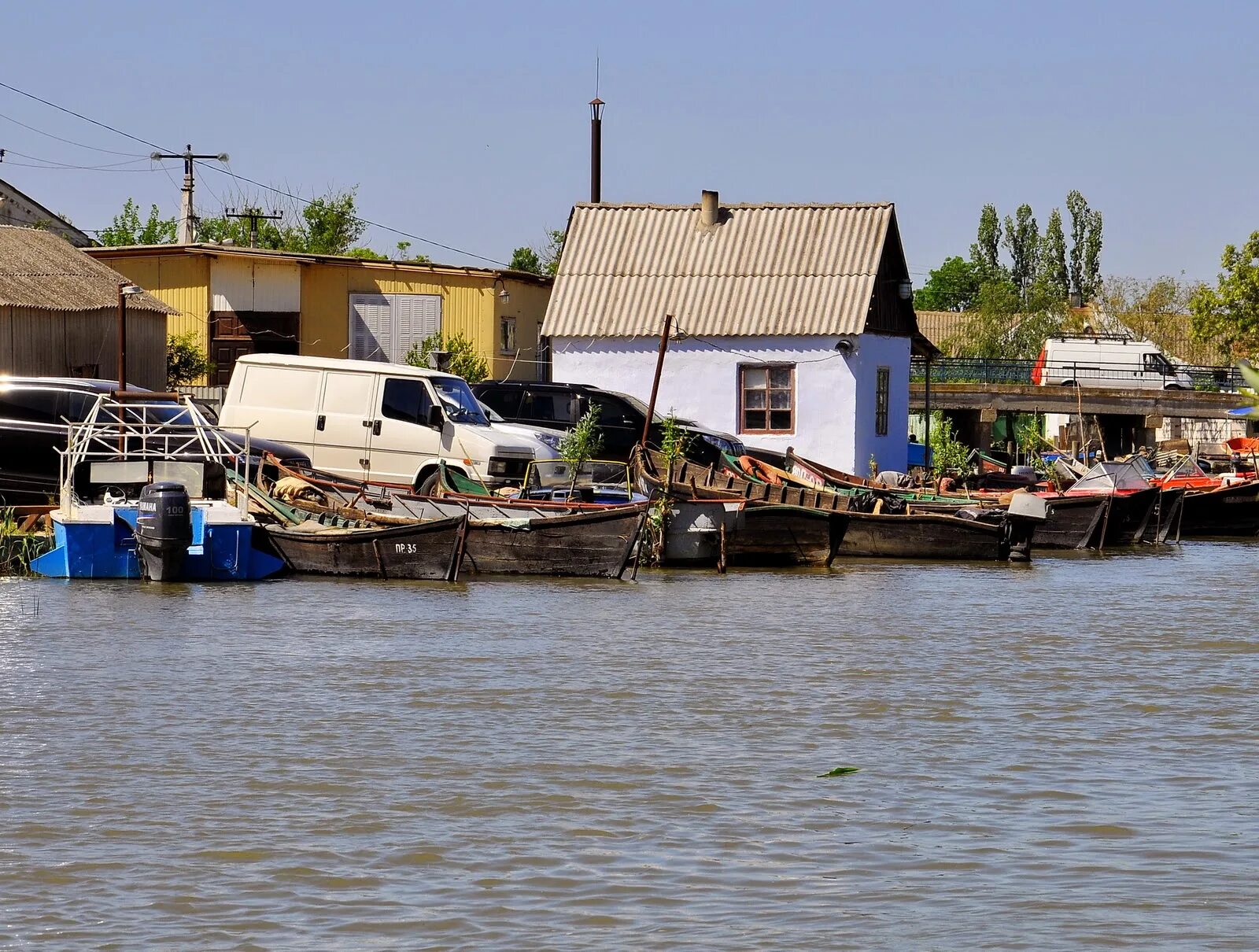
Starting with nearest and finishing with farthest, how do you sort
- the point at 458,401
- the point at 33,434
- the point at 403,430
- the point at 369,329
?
the point at 33,434 → the point at 403,430 → the point at 458,401 → the point at 369,329

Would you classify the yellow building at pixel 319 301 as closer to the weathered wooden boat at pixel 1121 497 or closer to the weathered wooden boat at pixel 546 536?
the weathered wooden boat at pixel 1121 497

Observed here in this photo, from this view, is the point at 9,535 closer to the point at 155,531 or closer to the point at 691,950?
the point at 155,531

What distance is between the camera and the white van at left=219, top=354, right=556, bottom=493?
2450cm

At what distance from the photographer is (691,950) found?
24.2 feet

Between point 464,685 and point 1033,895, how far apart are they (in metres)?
6.64

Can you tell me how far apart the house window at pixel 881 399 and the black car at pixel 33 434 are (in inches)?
620

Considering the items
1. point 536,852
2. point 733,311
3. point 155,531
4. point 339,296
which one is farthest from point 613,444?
point 536,852

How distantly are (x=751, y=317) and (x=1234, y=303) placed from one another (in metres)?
29.7

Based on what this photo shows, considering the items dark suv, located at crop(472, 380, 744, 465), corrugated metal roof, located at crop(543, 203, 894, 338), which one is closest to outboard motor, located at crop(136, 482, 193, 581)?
dark suv, located at crop(472, 380, 744, 465)

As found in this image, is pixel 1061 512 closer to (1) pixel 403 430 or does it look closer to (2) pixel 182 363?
(1) pixel 403 430

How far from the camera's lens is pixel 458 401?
25375 mm

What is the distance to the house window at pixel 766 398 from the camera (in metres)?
34.7

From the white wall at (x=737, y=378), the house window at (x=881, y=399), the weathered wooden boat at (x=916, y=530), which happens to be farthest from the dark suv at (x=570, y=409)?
the house window at (x=881, y=399)

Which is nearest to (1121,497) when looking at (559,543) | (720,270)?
(720,270)
